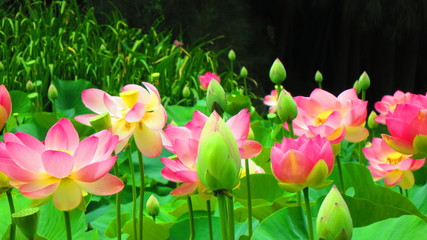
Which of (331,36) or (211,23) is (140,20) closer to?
(211,23)

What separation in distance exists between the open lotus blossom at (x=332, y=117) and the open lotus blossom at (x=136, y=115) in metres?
0.20

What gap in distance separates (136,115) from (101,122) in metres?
0.04

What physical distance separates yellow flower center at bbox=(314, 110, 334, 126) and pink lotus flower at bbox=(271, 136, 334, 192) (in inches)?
9.3

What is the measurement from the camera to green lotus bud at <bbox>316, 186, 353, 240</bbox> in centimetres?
38

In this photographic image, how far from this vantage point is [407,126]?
64 centimetres

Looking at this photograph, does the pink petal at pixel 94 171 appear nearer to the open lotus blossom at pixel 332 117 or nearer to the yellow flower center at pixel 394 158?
the open lotus blossom at pixel 332 117

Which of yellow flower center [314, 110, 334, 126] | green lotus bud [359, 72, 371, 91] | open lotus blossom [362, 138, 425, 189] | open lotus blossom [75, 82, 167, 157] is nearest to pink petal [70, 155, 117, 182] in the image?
open lotus blossom [75, 82, 167, 157]

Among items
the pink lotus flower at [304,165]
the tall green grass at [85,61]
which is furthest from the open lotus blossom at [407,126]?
the tall green grass at [85,61]

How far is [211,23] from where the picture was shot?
4.70 metres

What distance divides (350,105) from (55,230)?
15.5 inches

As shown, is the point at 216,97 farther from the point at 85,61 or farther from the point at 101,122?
the point at 85,61

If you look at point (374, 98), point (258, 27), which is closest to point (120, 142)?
point (258, 27)

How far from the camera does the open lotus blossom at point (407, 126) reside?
635 mm

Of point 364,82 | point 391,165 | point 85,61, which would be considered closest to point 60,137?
point 391,165
